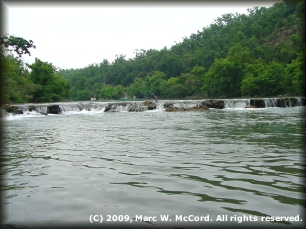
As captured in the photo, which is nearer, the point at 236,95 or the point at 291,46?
the point at 236,95

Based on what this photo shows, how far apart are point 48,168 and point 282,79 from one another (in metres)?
48.0

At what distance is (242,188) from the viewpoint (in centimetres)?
457

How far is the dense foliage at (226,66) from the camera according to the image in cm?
4953

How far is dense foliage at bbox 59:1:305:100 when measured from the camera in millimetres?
49531

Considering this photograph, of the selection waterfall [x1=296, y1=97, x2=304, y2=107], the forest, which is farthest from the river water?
waterfall [x1=296, y1=97, x2=304, y2=107]

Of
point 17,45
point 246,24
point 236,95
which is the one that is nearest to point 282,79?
point 236,95

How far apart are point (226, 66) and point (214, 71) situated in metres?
2.71

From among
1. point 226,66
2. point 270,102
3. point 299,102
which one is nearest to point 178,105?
point 270,102

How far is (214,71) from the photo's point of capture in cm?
5928

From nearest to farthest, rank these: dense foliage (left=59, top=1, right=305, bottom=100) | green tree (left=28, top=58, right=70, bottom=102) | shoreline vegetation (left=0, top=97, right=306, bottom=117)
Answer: shoreline vegetation (left=0, top=97, right=306, bottom=117) → dense foliage (left=59, top=1, right=305, bottom=100) → green tree (left=28, top=58, right=70, bottom=102)

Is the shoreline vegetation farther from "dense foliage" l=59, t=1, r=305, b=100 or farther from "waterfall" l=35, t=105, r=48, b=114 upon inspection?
"dense foliage" l=59, t=1, r=305, b=100

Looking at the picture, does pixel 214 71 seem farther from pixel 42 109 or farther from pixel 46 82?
pixel 42 109

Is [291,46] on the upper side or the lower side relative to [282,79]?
upper

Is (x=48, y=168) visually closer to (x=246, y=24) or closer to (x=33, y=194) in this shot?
(x=33, y=194)
